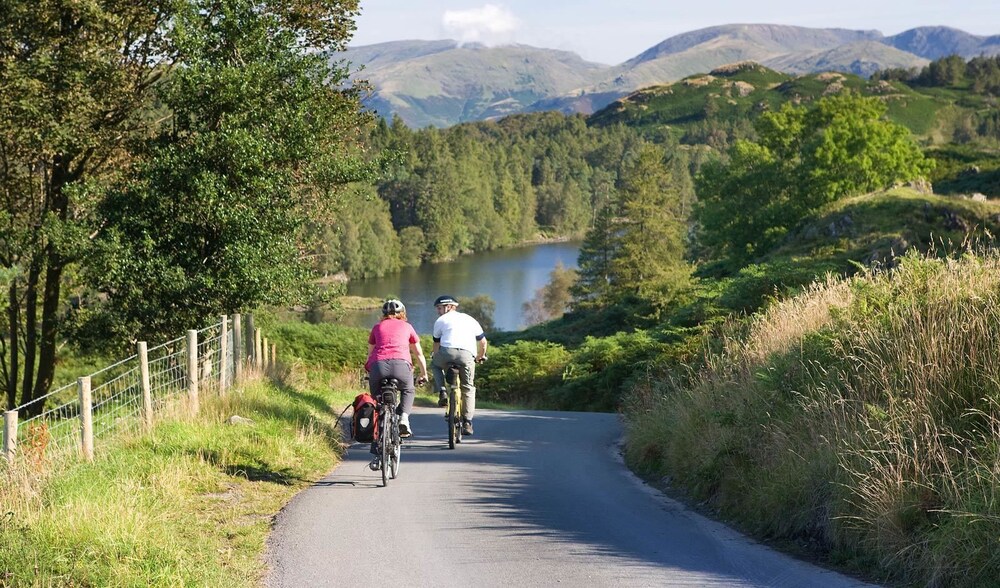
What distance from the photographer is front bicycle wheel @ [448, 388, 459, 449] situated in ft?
40.4

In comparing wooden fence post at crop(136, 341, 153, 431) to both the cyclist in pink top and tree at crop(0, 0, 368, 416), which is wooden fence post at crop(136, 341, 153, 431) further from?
tree at crop(0, 0, 368, 416)

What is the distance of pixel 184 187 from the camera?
1742 centimetres

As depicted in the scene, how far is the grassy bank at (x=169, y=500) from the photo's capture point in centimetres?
570

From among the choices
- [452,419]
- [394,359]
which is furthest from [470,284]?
[394,359]

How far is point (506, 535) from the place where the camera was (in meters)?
7.32

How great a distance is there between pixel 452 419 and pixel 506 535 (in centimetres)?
523

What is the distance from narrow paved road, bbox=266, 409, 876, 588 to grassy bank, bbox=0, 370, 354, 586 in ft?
1.19

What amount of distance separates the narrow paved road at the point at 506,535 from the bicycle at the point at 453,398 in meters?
1.21

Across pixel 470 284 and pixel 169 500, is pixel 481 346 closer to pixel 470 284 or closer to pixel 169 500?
pixel 169 500

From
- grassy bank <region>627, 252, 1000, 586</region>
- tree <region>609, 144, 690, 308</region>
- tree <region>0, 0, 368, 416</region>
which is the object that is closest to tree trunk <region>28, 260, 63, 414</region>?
tree <region>0, 0, 368, 416</region>

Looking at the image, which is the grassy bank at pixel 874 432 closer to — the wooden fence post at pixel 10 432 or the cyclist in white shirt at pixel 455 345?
the cyclist in white shirt at pixel 455 345

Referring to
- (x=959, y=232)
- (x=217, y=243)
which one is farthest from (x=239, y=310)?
(x=959, y=232)

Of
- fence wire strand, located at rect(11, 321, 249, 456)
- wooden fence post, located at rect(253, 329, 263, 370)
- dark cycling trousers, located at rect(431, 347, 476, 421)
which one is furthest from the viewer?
wooden fence post, located at rect(253, 329, 263, 370)

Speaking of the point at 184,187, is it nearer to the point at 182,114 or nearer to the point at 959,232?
the point at 182,114
